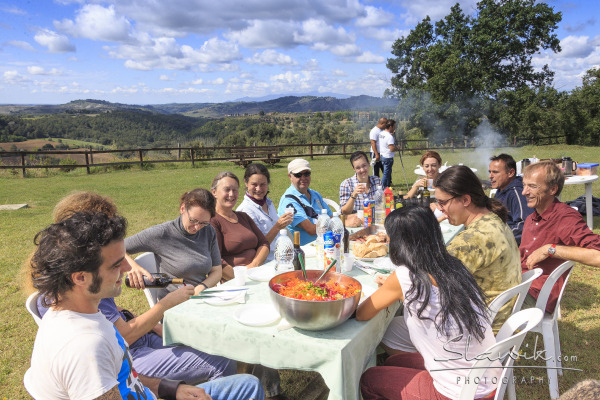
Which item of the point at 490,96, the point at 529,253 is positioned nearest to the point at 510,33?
the point at 490,96

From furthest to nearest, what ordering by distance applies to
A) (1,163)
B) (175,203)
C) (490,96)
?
(490,96)
(1,163)
(175,203)

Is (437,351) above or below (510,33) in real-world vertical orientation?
below

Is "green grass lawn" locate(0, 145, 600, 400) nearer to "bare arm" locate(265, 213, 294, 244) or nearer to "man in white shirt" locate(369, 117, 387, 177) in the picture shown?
"bare arm" locate(265, 213, 294, 244)

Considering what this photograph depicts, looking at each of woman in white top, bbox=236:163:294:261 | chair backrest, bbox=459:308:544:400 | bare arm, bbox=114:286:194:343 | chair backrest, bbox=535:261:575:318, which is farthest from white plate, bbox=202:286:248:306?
chair backrest, bbox=535:261:575:318

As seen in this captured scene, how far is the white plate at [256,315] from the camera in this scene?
74.9 inches

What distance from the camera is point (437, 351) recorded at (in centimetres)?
182

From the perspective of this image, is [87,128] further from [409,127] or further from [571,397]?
[571,397]

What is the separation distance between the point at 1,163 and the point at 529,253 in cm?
1898

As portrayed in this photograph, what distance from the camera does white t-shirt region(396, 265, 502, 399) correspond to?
178 centimetres

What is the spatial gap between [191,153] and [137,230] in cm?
1169

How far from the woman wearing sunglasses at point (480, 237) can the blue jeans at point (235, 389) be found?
4.23ft

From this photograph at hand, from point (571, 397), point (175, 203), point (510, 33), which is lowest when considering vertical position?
point (175, 203)

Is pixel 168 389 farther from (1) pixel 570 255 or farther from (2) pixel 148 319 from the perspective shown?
(1) pixel 570 255

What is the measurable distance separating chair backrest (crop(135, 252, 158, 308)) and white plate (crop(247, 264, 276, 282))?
0.75 m
